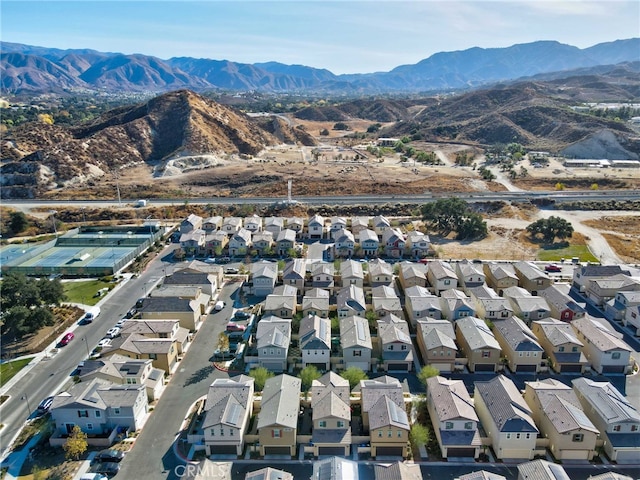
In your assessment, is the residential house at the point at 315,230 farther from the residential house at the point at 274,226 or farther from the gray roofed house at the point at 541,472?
the gray roofed house at the point at 541,472

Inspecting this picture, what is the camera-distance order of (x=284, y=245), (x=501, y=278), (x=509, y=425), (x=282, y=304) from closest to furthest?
(x=509, y=425), (x=282, y=304), (x=501, y=278), (x=284, y=245)

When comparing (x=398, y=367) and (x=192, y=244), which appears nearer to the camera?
(x=398, y=367)

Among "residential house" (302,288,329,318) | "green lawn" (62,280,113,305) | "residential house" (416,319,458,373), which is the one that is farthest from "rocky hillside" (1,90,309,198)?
"residential house" (416,319,458,373)

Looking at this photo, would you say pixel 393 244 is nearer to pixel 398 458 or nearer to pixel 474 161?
pixel 398 458

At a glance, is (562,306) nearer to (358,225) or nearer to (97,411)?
(358,225)

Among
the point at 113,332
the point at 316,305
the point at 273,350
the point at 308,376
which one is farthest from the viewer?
the point at 316,305

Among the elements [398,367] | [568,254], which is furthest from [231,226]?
[568,254]

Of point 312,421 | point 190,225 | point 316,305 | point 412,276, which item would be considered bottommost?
point 312,421

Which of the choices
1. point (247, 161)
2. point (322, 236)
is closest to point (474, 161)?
point (247, 161)

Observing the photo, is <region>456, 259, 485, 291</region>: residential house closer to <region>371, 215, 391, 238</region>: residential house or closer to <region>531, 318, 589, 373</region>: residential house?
<region>531, 318, 589, 373</region>: residential house
